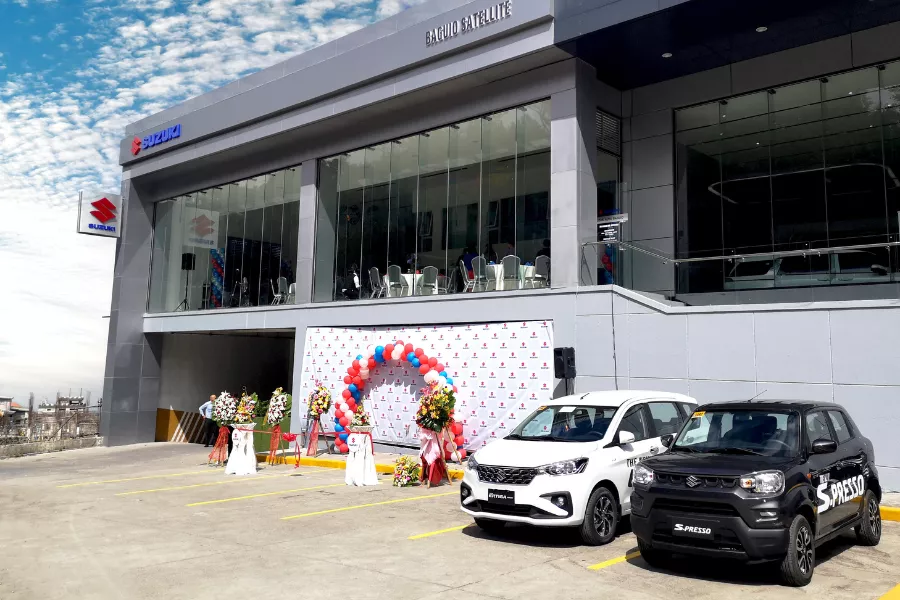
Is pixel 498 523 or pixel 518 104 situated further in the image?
pixel 518 104

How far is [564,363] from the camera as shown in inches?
627

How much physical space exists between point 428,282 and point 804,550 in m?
13.8

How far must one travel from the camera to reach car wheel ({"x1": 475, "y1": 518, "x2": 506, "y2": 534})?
9797mm

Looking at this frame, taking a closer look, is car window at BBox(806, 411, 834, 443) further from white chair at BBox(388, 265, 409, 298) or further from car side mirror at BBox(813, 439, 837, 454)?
white chair at BBox(388, 265, 409, 298)

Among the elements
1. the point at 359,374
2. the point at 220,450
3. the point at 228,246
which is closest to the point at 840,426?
the point at 359,374

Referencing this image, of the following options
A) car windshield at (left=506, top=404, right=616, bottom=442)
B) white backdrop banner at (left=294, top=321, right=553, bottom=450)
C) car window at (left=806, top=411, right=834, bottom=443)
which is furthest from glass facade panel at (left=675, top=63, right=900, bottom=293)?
car window at (left=806, top=411, right=834, bottom=443)

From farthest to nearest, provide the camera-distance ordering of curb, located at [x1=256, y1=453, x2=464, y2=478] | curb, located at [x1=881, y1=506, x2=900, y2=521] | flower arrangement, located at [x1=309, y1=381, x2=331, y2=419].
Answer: flower arrangement, located at [x1=309, y1=381, x2=331, y2=419], curb, located at [x1=256, y1=453, x2=464, y2=478], curb, located at [x1=881, y1=506, x2=900, y2=521]

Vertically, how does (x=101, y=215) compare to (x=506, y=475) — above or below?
above

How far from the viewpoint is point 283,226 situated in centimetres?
2486

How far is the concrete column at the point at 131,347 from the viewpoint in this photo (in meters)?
28.1

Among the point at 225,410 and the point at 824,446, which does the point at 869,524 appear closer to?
the point at 824,446

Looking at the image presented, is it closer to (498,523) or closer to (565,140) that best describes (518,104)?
(565,140)

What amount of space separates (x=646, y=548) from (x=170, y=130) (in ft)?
80.5

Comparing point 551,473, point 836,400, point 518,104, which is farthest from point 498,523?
Result: point 518,104
